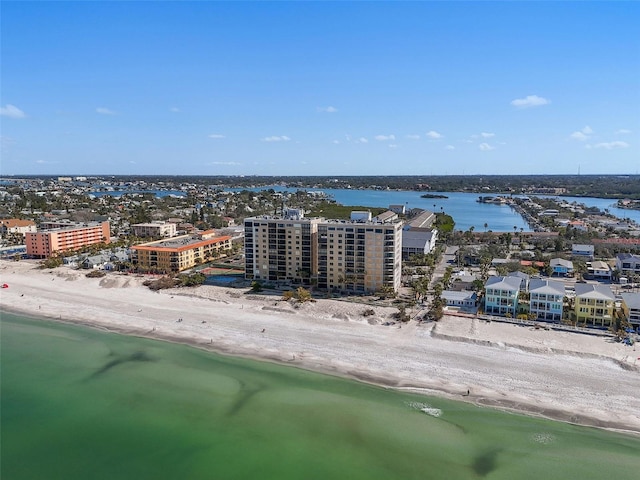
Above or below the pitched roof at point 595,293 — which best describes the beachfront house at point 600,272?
below

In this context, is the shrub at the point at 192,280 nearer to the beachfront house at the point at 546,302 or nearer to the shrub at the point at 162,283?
the shrub at the point at 162,283

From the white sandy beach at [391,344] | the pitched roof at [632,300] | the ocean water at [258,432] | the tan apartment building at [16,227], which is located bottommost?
the ocean water at [258,432]

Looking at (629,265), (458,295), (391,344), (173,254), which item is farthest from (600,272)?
(173,254)

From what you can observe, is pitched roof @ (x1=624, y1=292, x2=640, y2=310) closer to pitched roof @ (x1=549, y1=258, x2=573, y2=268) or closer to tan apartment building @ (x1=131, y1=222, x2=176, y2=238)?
pitched roof @ (x1=549, y1=258, x2=573, y2=268)

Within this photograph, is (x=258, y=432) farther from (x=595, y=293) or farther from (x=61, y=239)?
(x=61, y=239)

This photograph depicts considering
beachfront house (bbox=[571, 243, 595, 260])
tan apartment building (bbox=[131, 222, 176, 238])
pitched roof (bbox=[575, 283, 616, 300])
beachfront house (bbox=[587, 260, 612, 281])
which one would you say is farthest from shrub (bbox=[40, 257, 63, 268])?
beachfront house (bbox=[571, 243, 595, 260])

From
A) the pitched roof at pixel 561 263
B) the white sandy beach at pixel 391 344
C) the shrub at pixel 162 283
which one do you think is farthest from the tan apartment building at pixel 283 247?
the pitched roof at pixel 561 263

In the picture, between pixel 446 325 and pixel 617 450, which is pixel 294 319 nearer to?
pixel 446 325

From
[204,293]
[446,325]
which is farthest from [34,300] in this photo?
[446,325]
